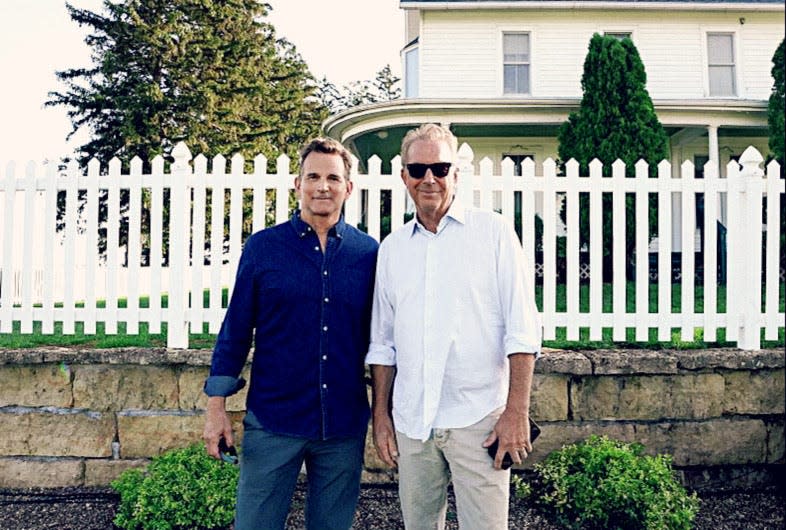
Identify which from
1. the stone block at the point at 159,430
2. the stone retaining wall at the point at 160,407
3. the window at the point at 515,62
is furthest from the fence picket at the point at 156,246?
the window at the point at 515,62

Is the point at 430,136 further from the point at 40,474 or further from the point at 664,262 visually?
the point at 40,474

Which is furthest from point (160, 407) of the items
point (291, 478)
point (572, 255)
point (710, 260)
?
point (710, 260)

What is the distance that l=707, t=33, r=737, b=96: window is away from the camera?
13062 mm

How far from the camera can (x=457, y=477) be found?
6.59ft

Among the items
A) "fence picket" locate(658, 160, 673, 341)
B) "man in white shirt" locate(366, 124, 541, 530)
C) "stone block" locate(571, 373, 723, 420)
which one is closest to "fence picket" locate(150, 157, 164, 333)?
"man in white shirt" locate(366, 124, 541, 530)

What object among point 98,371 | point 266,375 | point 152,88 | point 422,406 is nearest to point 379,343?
point 422,406

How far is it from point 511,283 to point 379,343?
52 cm

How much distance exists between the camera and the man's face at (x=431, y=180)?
2.06 metres

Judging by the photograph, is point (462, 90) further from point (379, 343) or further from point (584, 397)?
point (379, 343)

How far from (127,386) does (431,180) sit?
2.47 metres

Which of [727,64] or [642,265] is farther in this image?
[727,64]

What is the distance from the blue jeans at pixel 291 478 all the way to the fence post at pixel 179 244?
1.73 m

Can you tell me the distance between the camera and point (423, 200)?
2084mm

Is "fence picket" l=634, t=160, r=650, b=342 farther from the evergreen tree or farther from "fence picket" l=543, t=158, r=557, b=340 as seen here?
the evergreen tree
